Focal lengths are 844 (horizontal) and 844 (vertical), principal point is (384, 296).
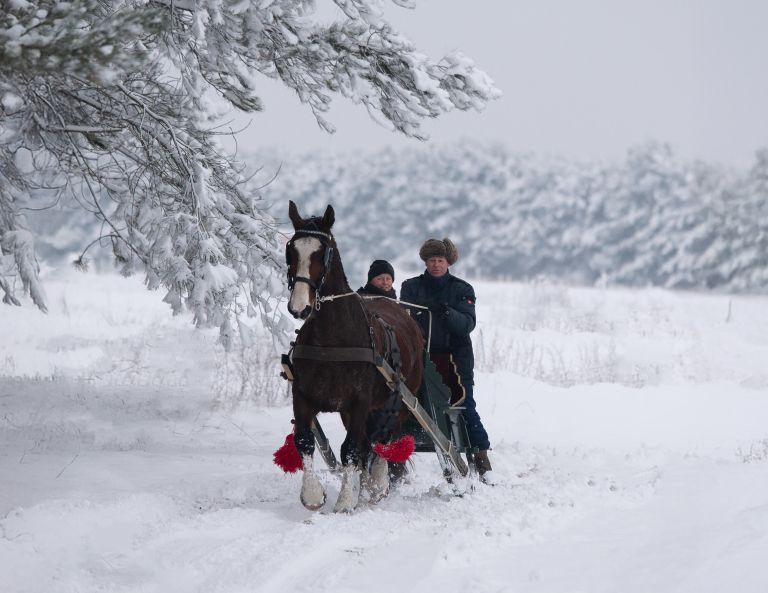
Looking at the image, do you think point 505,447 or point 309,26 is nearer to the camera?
point 309,26

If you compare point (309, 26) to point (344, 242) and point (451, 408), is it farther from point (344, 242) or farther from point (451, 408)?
point (344, 242)

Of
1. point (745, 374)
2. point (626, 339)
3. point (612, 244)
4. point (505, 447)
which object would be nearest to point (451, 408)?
point (505, 447)

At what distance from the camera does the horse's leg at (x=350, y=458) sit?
607cm

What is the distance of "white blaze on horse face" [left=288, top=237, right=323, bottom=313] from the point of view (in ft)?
17.6

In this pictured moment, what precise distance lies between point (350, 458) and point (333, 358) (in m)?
0.81

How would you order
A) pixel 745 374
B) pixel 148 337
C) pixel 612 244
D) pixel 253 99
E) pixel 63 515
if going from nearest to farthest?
pixel 63 515, pixel 253 99, pixel 745 374, pixel 148 337, pixel 612 244

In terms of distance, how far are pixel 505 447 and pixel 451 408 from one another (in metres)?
2.54

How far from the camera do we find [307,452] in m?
6.08

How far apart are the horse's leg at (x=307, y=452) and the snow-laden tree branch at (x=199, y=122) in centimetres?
156

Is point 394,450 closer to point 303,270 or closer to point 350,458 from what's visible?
point 350,458

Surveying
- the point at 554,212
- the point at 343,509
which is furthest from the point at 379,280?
the point at 554,212

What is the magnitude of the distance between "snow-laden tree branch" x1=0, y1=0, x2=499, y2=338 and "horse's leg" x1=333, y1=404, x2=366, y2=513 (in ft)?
5.77

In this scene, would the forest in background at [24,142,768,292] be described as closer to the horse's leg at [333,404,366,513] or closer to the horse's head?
the horse's leg at [333,404,366,513]

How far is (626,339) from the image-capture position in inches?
790
